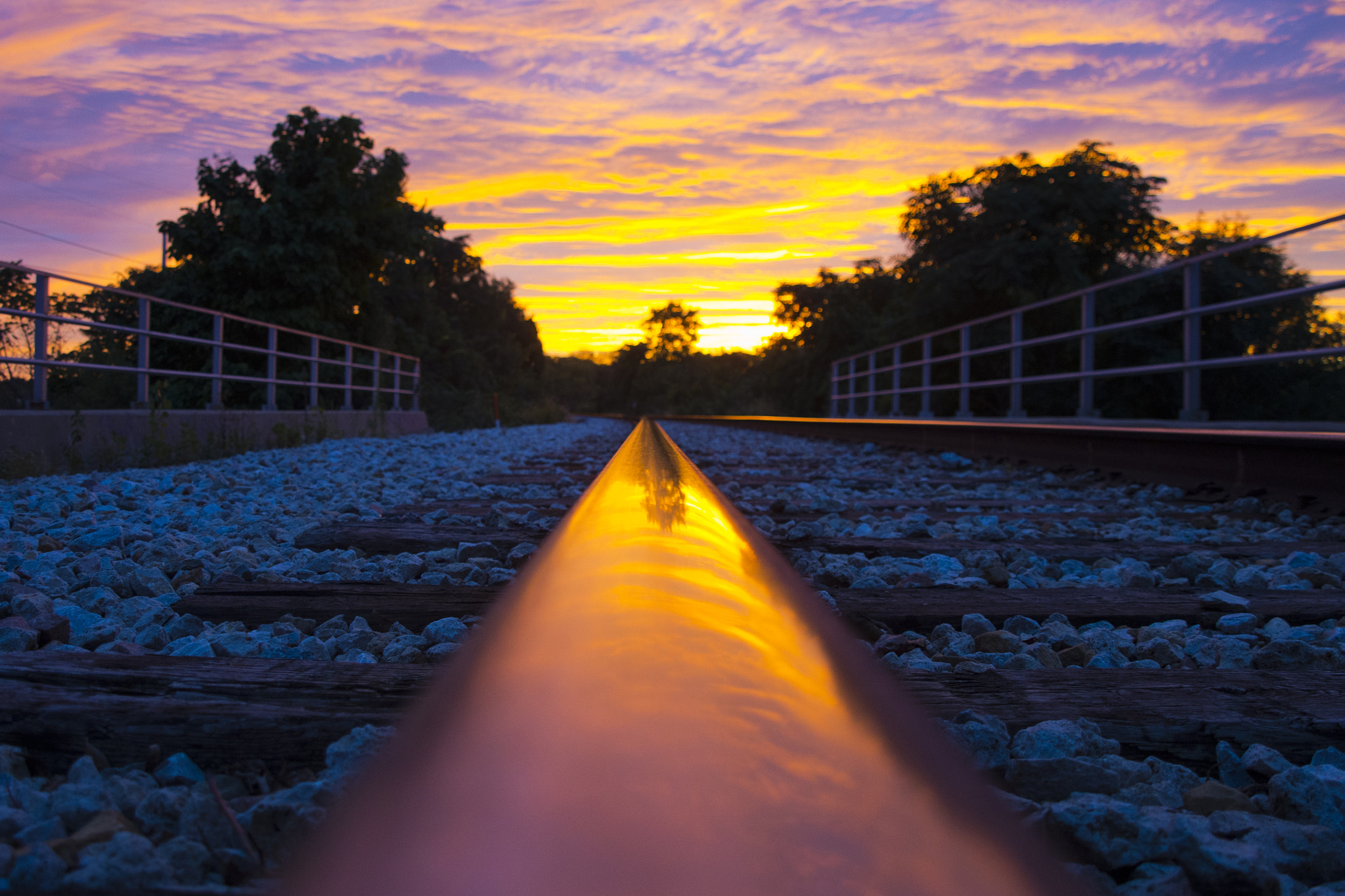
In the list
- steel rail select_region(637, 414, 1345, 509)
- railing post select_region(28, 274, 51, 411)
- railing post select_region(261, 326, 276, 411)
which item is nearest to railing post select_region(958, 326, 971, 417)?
steel rail select_region(637, 414, 1345, 509)

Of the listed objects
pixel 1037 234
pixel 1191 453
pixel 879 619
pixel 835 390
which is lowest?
pixel 879 619

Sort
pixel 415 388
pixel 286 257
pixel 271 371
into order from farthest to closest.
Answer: pixel 286 257 → pixel 415 388 → pixel 271 371

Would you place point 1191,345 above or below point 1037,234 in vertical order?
below

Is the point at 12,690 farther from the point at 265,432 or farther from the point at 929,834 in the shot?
the point at 265,432

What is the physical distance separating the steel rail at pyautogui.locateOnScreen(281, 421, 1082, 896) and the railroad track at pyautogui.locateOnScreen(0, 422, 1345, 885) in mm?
352

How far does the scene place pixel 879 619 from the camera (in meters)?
1.68

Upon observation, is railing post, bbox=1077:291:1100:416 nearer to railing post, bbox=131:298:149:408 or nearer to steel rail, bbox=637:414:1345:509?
steel rail, bbox=637:414:1345:509

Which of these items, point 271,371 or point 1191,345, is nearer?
point 1191,345

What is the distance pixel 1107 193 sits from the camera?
82.4 feet

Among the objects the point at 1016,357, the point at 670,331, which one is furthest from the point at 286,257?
the point at 670,331

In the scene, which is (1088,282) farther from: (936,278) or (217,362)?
(217,362)

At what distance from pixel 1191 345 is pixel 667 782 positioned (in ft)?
21.4

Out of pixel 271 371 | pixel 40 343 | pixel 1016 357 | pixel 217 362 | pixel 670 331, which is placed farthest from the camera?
pixel 670 331

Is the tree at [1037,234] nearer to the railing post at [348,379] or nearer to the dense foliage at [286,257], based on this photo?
the dense foliage at [286,257]
